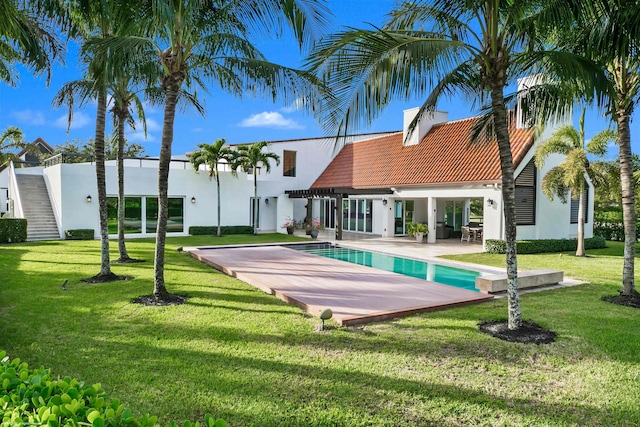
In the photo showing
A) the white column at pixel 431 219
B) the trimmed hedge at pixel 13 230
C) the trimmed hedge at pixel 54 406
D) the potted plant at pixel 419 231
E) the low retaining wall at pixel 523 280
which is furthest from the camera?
the potted plant at pixel 419 231

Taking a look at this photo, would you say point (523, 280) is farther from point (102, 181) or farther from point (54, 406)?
point (102, 181)

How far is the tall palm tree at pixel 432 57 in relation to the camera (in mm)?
6074

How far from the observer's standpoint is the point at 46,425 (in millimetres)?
2281

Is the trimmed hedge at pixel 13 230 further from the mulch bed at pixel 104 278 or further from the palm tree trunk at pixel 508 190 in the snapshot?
the palm tree trunk at pixel 508 190

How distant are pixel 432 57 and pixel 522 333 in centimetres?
475

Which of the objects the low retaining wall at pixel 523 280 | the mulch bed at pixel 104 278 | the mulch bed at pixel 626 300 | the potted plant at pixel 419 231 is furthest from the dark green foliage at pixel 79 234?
the mulch bed at pixel 626 300

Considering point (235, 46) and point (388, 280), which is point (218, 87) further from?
point (388, 280)

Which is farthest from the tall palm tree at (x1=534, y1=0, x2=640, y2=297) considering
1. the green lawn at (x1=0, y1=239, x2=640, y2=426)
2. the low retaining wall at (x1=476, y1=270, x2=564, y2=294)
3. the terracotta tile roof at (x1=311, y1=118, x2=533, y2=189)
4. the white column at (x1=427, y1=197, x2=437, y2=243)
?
the white column at (x1=427, y1=197, x2=437, y2=243)

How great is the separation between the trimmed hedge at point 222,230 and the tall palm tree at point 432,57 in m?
20.5

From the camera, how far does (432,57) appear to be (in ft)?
20.8

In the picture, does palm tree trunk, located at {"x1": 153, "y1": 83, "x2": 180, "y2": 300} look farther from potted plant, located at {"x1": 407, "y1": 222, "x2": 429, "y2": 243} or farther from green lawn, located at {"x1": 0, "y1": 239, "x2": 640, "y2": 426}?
potted plant, located at {"x1": 407, "y1": 222, "x2": 429, "y2": 243}

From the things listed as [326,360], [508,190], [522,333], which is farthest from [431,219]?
[326,360]

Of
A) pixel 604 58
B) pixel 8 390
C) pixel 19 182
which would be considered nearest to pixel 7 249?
pixel 19 182

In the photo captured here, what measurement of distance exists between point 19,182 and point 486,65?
2752cm
